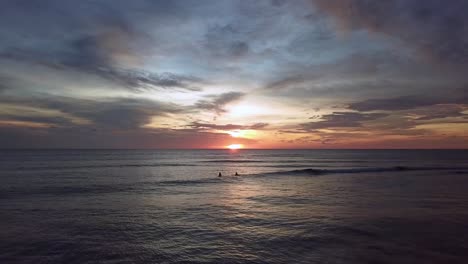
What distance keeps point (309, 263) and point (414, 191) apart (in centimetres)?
2991

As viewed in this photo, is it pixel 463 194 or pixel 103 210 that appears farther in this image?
pixel 463 194

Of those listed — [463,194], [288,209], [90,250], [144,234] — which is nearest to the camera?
[90,250]

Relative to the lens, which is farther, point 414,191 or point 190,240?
point 414,191

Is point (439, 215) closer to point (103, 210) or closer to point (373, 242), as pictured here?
point (373, 242)

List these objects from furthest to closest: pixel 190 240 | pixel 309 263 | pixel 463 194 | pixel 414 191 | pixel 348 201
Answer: pixel 414 191, pixel 463 194, pixel 348 201, pixel 190 240, pixel 309 263

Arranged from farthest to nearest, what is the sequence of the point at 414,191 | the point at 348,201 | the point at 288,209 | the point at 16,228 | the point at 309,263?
the point at 414,191, the point at 348,201, the point at 288,209, the point at 16,228, the point at 309,263

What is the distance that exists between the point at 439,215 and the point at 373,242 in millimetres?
11153

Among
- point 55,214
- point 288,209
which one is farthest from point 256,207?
point 55,214

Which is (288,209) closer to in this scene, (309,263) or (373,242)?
(373,242)

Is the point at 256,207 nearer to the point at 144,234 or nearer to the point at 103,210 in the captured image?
the point at 144,234

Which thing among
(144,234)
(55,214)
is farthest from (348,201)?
(55,214)

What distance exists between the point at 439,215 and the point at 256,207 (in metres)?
14.7

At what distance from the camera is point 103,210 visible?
85.7 ft

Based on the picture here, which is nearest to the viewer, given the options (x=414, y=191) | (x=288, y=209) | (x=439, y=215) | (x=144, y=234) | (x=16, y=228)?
(x=144, y=234)
